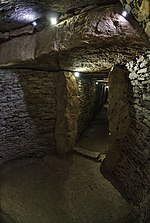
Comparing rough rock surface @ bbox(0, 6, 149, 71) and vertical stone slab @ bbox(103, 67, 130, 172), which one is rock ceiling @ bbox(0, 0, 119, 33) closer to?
rough rock surface @ bbox(0, 6, 149, 71)

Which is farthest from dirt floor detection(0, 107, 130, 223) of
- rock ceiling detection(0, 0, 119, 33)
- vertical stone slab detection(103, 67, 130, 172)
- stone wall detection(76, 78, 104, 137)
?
rock ceiling detection(0, 0, 119, 33)

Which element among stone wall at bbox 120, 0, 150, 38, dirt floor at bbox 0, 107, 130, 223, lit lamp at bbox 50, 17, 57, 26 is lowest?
dirt floor at bbox 0, 107, 130, 223

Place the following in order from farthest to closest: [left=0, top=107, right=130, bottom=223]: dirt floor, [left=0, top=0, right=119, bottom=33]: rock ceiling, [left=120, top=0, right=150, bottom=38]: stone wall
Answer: [left=0, top=107, right=130, bottom=223]: dirt floor → [left=0, top=0, right=119, bottom=33]: rock ceiling → [left=120, top=0, right=150, bottom=38]: stone wall

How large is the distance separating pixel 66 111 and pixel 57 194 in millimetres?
2295

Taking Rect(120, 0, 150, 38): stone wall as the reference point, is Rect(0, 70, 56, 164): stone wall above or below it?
below

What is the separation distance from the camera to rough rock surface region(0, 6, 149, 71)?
2.74m

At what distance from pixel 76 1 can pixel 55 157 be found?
13.8 ft

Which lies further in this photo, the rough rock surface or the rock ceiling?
the rock ceiling

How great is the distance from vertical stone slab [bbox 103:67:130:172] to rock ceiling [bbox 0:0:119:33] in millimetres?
1693

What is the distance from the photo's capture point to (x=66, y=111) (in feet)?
18.1

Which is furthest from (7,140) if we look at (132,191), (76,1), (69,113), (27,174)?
(76,1)

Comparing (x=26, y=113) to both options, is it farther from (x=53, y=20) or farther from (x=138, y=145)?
(x=138, y=145)

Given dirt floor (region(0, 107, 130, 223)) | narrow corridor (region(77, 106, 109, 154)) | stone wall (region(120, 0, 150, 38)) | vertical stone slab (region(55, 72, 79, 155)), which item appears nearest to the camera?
stone wall (region(120, 0, 150, 38))

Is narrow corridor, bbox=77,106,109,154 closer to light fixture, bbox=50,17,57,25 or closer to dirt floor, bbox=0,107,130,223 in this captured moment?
dirt floor, bbox=0,107,130,223
